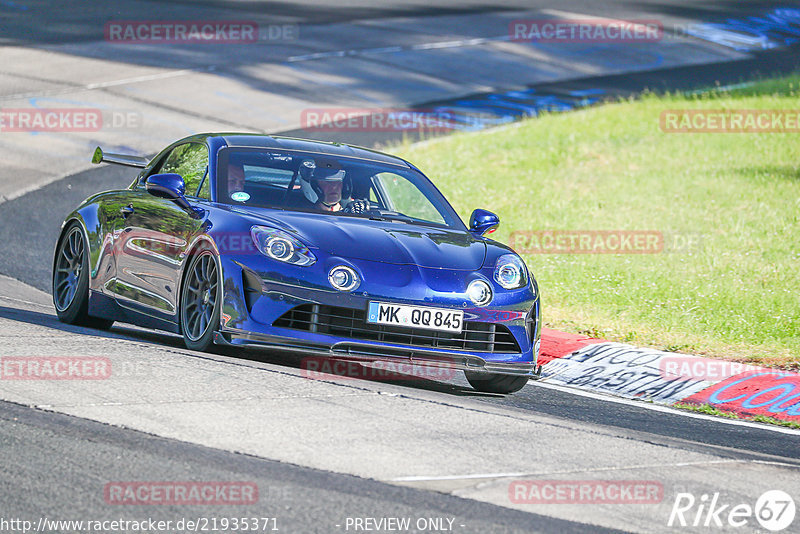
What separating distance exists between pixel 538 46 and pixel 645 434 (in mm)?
24214

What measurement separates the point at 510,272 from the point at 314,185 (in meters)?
1.44

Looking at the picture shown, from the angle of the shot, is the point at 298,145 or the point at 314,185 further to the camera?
the point at 298,145

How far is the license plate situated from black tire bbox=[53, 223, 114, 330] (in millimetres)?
2684

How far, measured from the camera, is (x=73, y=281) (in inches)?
359

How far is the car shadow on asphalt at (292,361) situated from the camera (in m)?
7.34

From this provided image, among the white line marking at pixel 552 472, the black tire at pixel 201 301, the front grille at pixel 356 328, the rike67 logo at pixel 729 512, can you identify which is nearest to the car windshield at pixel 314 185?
the black tire at pixel 201 301

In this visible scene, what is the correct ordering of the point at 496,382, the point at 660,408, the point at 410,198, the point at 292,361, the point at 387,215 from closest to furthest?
the point at 292,361 < the point at 496,382 < the point at 660,408 < the point at 387,215 < the point at 410,198

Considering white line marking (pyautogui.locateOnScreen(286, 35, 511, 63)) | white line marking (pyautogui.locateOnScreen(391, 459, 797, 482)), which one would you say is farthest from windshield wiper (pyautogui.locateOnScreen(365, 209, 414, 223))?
white line marking (pyautogui.locateOnScreen(286, 35, 511, 63))

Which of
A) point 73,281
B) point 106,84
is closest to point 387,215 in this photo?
point 73,281

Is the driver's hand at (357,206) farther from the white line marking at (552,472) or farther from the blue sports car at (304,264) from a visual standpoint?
the white line marking at (552,472)

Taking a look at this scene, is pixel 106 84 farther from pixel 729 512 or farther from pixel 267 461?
pixel 729 512

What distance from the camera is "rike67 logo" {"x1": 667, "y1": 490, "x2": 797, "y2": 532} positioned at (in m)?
4.87

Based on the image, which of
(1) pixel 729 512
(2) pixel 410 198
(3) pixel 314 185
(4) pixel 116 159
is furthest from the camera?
Answer: (4) pixel 116 159

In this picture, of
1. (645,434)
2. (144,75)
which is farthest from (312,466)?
(144,75)
